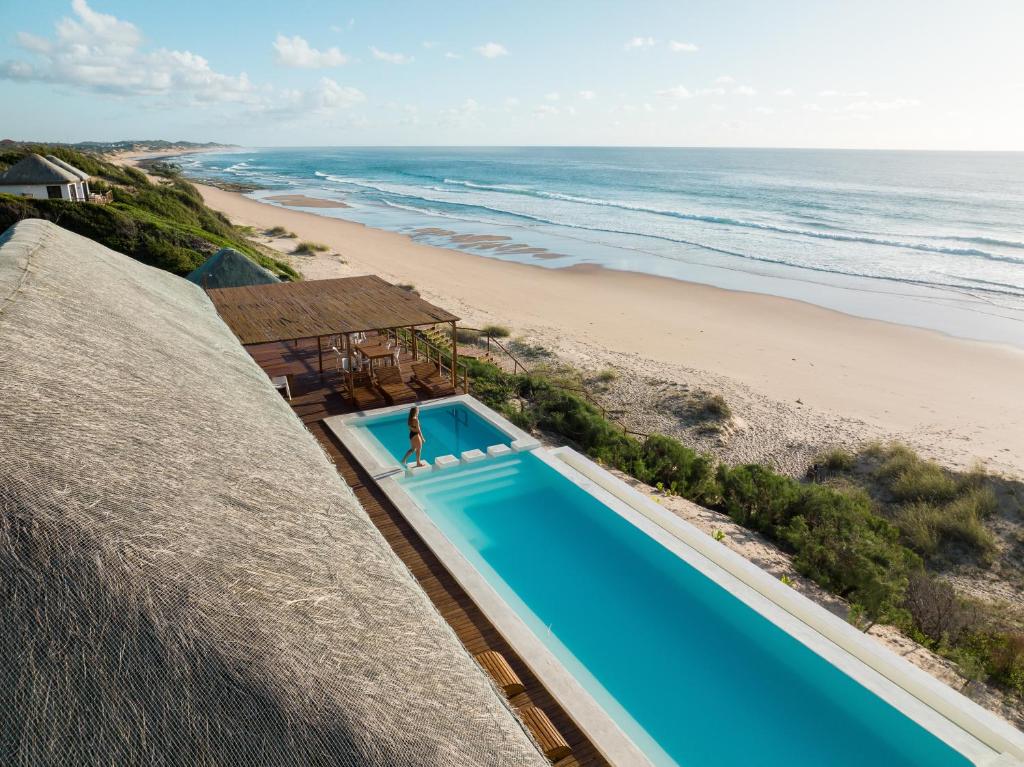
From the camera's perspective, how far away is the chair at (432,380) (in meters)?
12.6

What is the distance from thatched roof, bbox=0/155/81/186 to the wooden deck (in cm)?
2046

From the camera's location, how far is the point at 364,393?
12.2 metres

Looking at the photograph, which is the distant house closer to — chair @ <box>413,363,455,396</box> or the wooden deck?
the wooden deck

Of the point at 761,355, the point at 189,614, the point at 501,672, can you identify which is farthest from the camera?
the point at 761,355

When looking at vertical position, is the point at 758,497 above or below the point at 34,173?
below

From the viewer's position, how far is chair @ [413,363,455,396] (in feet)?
41.3

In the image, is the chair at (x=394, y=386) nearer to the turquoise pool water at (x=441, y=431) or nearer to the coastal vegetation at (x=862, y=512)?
the turquoise pool water at (x=441, y=431)

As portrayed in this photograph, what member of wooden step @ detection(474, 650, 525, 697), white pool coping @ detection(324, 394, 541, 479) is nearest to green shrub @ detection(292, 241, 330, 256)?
white pool coping @ detection(324, 394, 541, 479)

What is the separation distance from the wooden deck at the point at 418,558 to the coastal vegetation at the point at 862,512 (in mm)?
3433

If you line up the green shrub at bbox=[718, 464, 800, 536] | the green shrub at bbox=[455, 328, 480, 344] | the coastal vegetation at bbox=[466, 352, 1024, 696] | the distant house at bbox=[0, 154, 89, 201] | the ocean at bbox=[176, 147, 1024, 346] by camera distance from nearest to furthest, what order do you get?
the coastal vegetation at bbox=[466, 352, 1024, 696] < the green shrub at bbox=[718, 464, 800, 536] < the green shrub at bbox=[455, 328, 480, 344] < the distant house at bbox=[0, 154, 89, 201] < the ocean at bbox=[176, 147, 1024, 346]

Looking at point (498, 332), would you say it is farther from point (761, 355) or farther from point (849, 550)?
point (849, 550)

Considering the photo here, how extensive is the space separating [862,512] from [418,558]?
282 inches

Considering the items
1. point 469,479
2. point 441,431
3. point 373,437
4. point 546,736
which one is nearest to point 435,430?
point 441,431

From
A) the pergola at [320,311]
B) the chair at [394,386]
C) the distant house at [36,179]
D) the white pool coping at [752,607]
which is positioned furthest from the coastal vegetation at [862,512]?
the distant house at [36,179]
